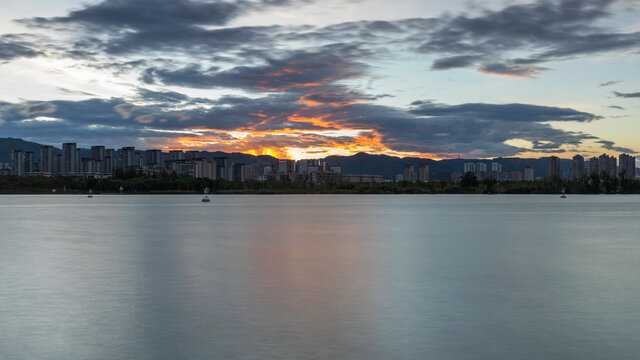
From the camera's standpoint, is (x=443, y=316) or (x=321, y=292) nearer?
(x=443, y=316)

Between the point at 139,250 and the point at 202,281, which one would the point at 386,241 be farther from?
the point at 202,281

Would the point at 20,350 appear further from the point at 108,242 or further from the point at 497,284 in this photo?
the point at 108,242

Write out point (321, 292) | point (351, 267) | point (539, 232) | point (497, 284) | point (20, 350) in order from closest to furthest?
point (20, 350), point (321, 292), point (497, 284), point (351, 267), point (539, 232)

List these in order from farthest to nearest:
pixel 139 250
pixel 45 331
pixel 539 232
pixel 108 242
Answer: pixel 539 232, pixel 108 242, pixel 139 250, pixel 45 331

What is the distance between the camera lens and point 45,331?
1377cm

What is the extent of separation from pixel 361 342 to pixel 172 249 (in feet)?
75.8

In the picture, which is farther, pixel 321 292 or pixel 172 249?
pixel 172 249

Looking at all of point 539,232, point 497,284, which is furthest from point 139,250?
point 539,232

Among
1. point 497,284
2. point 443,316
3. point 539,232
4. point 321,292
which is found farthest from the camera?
point 539,232

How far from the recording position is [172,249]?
34.1 m

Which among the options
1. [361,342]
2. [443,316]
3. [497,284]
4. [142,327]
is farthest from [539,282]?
[142,327]

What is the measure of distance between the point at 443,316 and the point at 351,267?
35.1ft

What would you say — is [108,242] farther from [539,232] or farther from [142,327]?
[539,232]

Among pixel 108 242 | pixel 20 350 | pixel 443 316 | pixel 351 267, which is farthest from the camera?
pixel 108 242
